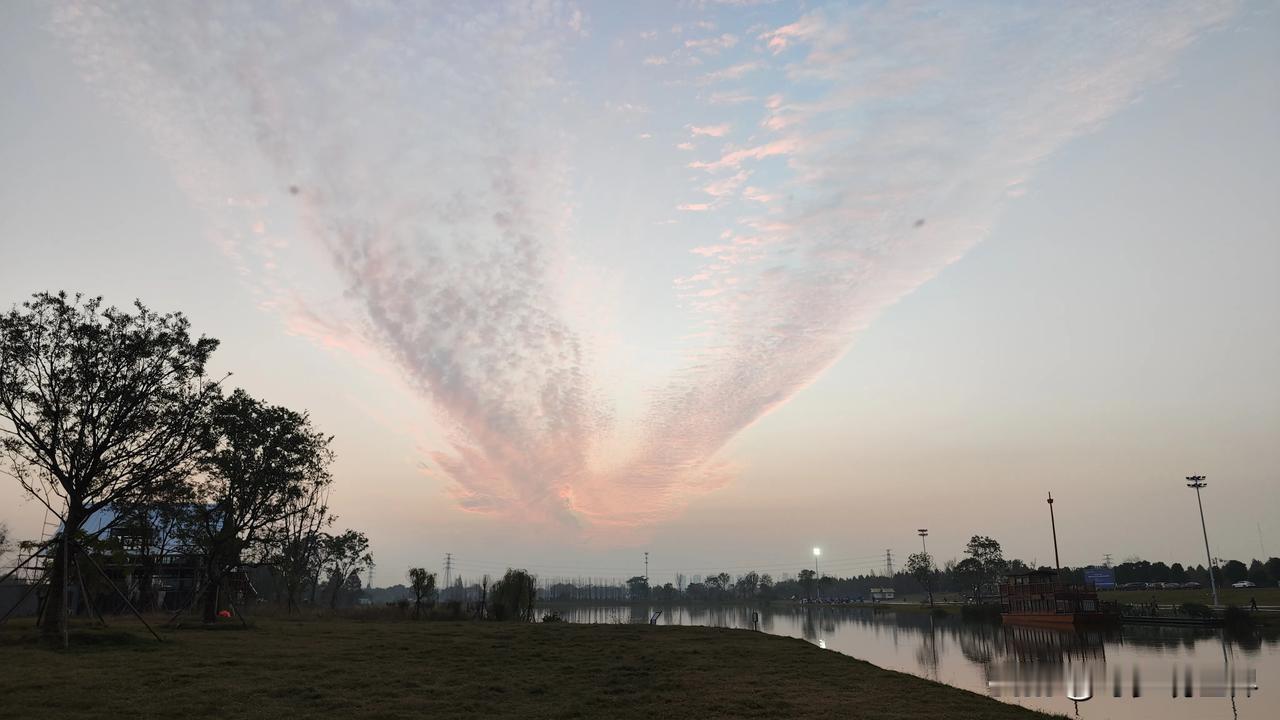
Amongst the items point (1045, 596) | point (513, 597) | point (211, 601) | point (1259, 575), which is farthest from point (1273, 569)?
point (211, 601)

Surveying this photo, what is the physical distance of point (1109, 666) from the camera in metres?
37.1

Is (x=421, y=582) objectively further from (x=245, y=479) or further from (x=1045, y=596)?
(x=1045, y=596)

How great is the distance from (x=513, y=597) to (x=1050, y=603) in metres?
59.1

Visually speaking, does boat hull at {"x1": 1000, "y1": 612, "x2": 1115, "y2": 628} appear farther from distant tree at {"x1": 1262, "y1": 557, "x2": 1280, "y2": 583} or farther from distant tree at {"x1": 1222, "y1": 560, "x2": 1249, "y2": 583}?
distant tree at {"x1": 1222, "y1": 560, "x2": 1249, "y2": 583}

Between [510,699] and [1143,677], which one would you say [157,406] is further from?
[1143,677]

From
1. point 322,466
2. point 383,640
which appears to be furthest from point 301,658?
point 322,466

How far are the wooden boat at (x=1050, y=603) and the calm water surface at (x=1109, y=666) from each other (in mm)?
2784

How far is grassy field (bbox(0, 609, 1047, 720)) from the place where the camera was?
56.3 feet

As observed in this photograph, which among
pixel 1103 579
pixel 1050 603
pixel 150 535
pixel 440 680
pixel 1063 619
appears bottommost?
pixel 1103 579

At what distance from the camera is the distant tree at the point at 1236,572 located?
134 m

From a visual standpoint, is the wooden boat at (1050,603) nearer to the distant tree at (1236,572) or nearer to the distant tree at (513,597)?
the distant tree at (513,597)

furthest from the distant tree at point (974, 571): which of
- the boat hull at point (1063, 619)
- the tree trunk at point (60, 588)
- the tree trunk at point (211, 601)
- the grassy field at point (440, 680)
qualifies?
the tree trunk at point (60, 588)

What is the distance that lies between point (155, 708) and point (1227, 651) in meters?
57.0

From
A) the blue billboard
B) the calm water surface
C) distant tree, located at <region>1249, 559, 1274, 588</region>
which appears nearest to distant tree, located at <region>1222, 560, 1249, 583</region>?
→ distant tree, located at <region>1249, 559, 1274, 588</region>
